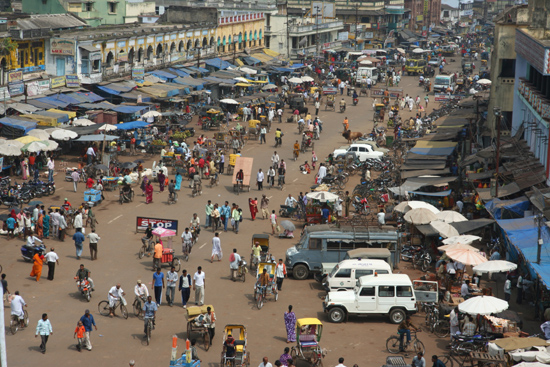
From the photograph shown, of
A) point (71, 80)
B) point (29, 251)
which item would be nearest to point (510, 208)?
point (29, 251)

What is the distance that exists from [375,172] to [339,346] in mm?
21132

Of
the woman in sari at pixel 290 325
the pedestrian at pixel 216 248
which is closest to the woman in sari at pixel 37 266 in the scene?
the pedestrian at pixel 216 248

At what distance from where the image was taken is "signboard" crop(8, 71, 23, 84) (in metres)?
43.0

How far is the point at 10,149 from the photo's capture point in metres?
34.7

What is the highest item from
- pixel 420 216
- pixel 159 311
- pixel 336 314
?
pixel 420 216

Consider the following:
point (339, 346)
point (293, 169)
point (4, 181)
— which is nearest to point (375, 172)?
point (293, 169)

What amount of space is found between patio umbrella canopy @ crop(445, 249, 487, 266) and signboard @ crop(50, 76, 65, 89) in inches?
1201

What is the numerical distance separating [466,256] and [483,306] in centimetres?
402

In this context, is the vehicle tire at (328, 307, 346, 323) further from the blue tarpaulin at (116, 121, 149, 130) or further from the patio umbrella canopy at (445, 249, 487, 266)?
the blue tarpaulin at (116, 121, 149, 130)

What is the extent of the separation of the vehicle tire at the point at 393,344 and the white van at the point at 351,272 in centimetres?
318

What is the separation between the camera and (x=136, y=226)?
30.0 m

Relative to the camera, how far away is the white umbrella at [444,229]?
2641 centimetres

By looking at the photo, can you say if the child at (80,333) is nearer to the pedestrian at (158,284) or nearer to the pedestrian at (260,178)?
the pedestrian at (158,284)

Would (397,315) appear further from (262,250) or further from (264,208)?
(264,208)
